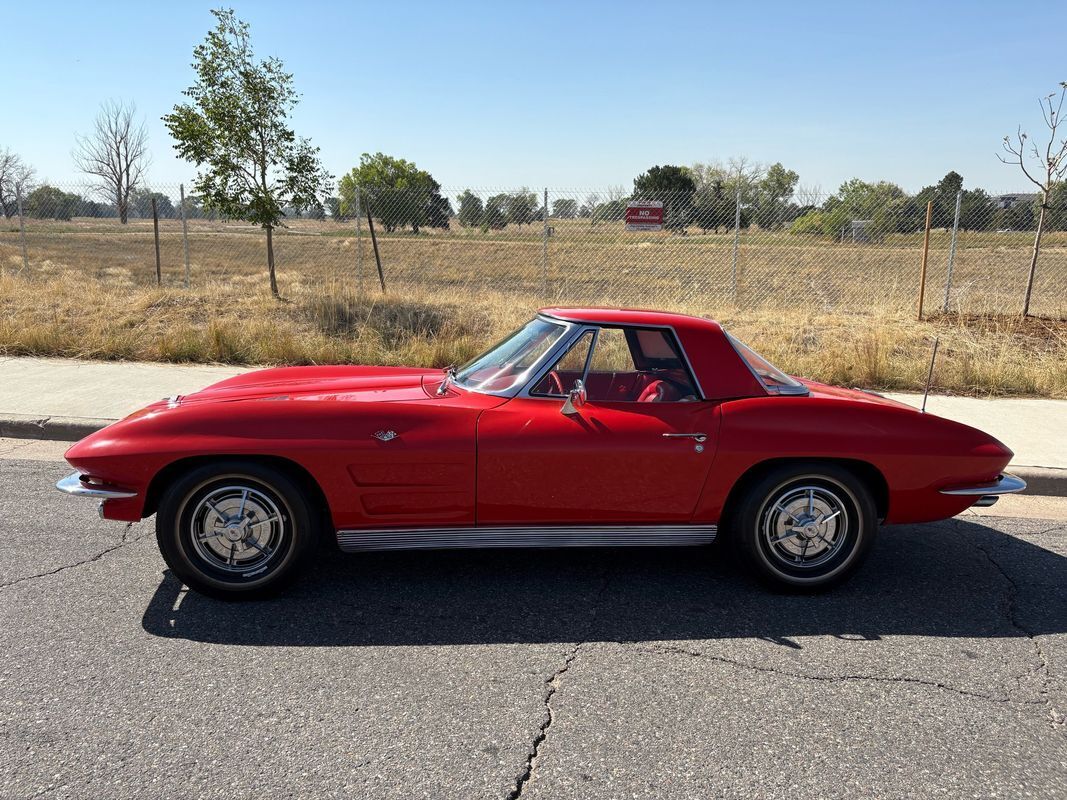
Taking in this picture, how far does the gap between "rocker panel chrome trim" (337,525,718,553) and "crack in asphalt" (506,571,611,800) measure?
0.31m

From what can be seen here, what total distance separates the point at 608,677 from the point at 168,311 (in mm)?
9946

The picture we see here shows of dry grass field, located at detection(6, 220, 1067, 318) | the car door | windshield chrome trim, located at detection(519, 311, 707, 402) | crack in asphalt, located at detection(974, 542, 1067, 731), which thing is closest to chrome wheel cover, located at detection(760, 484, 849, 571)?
the car door

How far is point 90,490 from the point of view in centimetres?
351

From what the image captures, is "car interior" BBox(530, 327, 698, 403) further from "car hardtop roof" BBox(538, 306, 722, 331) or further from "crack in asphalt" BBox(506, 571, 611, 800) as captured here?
"crack in asphalt" BBox(506, 571, 611, 800)

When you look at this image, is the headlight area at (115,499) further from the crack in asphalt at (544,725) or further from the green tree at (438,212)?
the green tree at (438,212)

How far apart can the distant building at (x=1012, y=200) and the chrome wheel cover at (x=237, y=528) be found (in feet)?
39.4

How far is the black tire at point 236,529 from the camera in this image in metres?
3.44

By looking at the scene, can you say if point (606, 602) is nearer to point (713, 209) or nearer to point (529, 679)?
point (529, 679)

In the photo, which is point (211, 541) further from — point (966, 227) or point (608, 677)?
point (966, 227)

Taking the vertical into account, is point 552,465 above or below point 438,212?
below

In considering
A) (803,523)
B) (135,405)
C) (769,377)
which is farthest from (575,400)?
(135,405)

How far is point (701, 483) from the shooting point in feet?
12.0

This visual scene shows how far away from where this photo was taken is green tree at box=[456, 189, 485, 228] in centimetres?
1544

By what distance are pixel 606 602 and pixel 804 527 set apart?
39.1 inches
